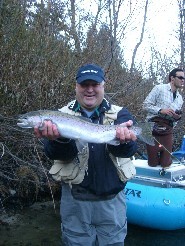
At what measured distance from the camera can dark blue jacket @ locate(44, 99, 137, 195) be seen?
274 cm

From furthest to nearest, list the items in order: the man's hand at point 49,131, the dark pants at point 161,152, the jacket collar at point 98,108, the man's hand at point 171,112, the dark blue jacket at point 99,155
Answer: the dark pants at point 161,152 < the man's hand at point 171,112 < the jacket collar at point 98,108 < the dark blue jacket at point 99,155 < the man's hand at point 49,131

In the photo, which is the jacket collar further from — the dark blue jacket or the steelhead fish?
the steelhead fish

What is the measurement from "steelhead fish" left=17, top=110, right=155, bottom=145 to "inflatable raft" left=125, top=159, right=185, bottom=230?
9.13ft

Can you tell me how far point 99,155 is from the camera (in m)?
2.89

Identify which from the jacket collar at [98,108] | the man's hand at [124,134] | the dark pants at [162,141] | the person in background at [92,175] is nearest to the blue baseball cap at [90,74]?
the person in background at [92,175]

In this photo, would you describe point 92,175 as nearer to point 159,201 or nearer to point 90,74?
point 90,74

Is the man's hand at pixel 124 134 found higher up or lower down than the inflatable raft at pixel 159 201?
higher up

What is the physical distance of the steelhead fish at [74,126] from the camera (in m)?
2.71

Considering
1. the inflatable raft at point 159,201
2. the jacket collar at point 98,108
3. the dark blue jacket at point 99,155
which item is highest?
the jacket collar at point 98,108

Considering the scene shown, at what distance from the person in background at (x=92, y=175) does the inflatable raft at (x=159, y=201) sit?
7.95ft

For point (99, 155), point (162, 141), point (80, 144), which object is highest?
point (80, 144)

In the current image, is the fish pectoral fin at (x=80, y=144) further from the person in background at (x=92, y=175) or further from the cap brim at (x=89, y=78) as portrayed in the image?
the cap brim at (x=89, y=78)

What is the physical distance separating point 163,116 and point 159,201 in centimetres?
140

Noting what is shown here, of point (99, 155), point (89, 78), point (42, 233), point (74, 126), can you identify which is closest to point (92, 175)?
point (99, 155)
